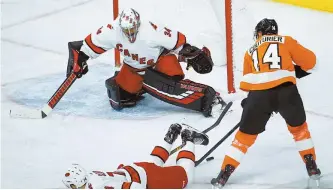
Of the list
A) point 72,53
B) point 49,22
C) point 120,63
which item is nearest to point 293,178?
point 72,53

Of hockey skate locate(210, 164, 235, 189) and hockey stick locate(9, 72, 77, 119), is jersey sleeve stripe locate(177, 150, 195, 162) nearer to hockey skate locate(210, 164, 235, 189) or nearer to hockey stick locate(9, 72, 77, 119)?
hockey skate locate(210, 164, 235, 189)

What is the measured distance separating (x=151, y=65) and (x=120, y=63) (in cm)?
71

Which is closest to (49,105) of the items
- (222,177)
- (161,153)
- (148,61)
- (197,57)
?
(148,61)

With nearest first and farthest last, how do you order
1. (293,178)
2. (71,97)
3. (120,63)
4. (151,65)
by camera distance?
1. (293,178)
2. (151,65)
3. (71,97)
4. (120,63)

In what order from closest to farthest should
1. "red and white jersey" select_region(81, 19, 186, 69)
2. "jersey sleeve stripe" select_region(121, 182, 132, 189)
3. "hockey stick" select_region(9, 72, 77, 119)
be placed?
"jersey sleeve stripe" select_region(121, 182, 132, 189), "red and white jersey" select_region(81, 19, 186, 69), "hockey stick" select_region(9, 72, 77, 119)

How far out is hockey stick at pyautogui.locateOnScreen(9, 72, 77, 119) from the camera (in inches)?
156

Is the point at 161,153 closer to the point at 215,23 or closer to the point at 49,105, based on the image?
the point at 49,105

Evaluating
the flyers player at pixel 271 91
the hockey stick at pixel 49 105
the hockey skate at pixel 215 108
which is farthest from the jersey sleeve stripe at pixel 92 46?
the flyers player at pixel 271 91

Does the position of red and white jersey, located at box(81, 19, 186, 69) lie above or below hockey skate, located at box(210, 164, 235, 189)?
above

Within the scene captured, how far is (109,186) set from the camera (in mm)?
2912

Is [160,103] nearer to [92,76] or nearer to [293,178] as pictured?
[92,76]

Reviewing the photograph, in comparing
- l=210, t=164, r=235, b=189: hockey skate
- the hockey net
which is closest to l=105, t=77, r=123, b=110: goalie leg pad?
the hockey net

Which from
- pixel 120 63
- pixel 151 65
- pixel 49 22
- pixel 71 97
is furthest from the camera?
pixel 49 22

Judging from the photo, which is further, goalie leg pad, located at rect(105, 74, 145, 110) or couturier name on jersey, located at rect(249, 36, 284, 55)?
goalie leg pad, located at rect(105, 74, 145, 110)
